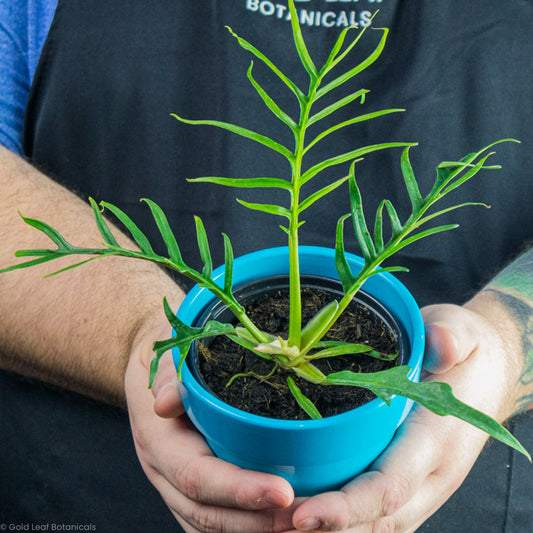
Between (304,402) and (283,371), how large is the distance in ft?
0.12

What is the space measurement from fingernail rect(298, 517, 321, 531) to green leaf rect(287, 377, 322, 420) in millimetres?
62

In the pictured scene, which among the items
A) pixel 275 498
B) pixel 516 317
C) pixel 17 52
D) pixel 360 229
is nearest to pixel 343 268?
pixel 360 229

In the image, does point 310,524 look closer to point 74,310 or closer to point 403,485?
point 403,485

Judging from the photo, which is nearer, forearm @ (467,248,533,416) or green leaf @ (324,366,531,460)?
green leaf @ (324,366,531,460)

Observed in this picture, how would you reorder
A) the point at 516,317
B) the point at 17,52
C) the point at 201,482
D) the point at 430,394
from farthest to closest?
1. the point at 17,52
2. the point at 516,317
3. the point at 201,482
4. the point at 430,394

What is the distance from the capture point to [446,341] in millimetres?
354

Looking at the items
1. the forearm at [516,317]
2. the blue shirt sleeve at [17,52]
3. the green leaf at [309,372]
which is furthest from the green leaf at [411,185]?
the blue shirt sleeve at [17,52]

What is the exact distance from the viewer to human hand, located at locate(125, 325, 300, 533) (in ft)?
1.02

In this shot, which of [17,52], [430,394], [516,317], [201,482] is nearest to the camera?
[430,394]

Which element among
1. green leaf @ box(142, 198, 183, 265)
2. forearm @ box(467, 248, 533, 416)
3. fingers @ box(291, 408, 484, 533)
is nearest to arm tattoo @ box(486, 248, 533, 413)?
forearm @ box(467, 248, 533, 416)

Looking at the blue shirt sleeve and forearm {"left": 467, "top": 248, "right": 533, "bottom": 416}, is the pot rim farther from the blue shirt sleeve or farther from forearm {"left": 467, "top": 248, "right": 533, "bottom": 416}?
the blue shirt sleeve

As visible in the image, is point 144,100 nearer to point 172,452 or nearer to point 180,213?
point 180,213

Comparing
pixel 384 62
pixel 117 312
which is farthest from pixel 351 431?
pixel 384 62

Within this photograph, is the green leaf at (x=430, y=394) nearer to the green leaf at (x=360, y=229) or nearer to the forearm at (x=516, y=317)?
the green leaf at (x=360, y=229)
